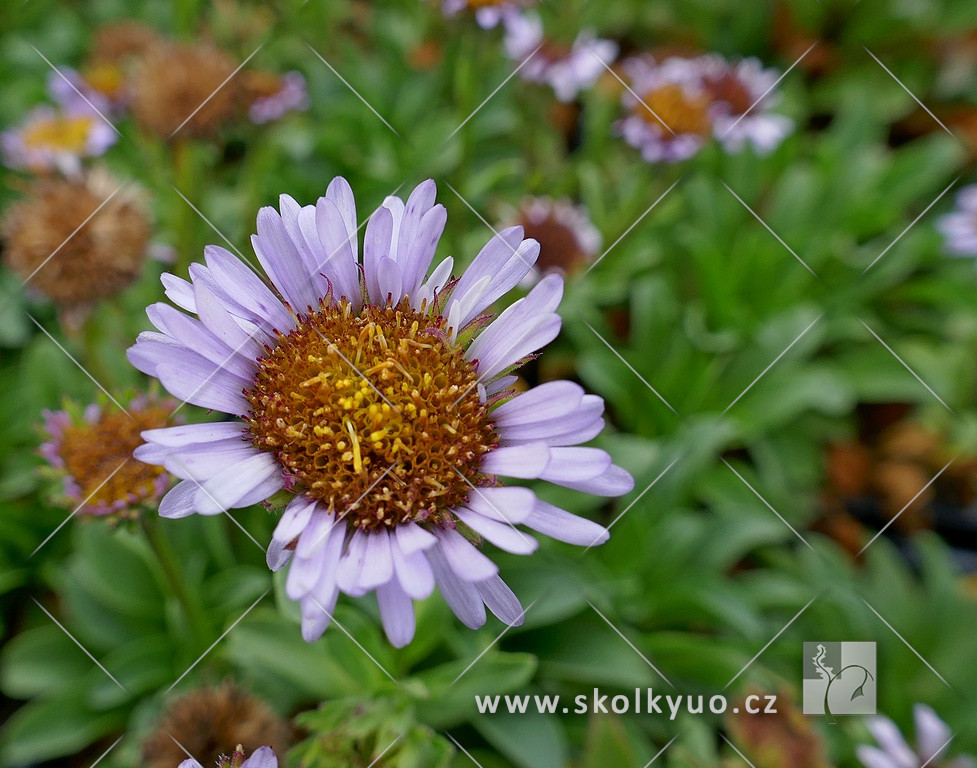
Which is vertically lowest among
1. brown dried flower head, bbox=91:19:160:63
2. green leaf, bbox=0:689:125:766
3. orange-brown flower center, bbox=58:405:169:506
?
green leaf, bbox=0:689:125:766

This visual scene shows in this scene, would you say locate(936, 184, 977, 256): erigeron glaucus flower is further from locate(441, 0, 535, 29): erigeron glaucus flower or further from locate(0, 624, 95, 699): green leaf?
locate(0, 624, 95, 699): green leaf

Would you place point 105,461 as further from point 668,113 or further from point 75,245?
point 668,113

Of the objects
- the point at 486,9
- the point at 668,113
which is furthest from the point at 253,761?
the point at 668,113

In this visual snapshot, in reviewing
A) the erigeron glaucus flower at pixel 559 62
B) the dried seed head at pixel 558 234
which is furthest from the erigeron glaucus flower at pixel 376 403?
the erigeron glaucus flower at pixel 559 62

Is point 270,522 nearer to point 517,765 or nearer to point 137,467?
point 137,467

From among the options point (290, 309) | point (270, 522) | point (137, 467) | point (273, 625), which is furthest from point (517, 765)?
point (290, 309)

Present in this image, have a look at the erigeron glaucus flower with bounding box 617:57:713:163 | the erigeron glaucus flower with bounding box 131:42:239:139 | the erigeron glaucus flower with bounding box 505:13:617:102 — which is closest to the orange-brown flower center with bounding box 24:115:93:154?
the erigeron glaucus flower with bounding box 131:42:239:139

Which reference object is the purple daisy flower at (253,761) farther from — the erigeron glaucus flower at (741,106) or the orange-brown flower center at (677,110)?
the erigeron glaucus flower at (741,106)
